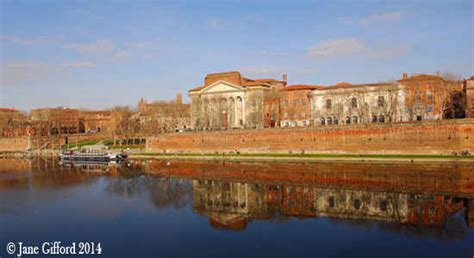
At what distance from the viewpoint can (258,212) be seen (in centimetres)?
2331

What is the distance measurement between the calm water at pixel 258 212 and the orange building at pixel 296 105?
2111 cm

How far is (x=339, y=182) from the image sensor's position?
30484mm

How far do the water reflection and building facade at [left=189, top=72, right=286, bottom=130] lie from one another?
20.4 meters

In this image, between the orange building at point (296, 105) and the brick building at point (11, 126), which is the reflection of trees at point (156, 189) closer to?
the orange building at point (296, 105)

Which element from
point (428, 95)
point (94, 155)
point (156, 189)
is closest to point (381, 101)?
point (428, 95)

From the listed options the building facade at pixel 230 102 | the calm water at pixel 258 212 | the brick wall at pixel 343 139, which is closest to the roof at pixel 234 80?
the building facade at pixel 230 102

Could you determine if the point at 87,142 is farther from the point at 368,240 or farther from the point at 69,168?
the point at 368,240

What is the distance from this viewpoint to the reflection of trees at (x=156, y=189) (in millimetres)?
26797

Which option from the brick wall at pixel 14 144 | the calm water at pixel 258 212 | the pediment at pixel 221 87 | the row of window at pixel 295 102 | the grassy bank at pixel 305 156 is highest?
the pediment at pixel 221 87

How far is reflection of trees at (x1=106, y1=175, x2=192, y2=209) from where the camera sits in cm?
2680

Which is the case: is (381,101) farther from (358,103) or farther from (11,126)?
(11,126)

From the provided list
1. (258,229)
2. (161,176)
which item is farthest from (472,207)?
(161,176)

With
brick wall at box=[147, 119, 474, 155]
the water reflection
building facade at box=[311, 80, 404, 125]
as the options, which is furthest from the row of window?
the water reflection

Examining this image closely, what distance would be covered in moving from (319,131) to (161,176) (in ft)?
56.3
